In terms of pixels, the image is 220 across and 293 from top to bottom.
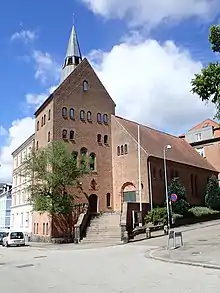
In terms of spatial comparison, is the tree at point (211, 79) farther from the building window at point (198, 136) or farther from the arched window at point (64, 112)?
the building window at point (198, 136)

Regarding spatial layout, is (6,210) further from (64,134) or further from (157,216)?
(157,216)

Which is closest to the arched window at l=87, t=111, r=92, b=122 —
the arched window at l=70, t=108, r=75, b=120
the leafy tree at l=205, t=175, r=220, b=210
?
the arched window at l=70, t=108, r=75, b=120

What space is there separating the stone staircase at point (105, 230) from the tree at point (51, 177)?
349 centimetres

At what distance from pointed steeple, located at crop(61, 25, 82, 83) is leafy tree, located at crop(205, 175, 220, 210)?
26.3 m

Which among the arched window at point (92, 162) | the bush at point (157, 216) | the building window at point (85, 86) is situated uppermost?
the building window at point (85, 86)

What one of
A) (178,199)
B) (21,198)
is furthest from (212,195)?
(21,198)

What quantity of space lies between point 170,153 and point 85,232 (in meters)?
19.0

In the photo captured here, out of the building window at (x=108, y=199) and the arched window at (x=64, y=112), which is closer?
the arched window at (x=64, y=112)

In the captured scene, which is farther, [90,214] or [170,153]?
[170,153]

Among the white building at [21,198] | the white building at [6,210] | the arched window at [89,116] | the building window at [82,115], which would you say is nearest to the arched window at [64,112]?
the building window at [82,115]

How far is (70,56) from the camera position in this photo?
189ft

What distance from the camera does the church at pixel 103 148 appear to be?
44.9 metres

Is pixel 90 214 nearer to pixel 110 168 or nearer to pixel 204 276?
pixel 110 168

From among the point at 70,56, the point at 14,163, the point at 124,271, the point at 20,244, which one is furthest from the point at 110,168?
the point at 124,271
